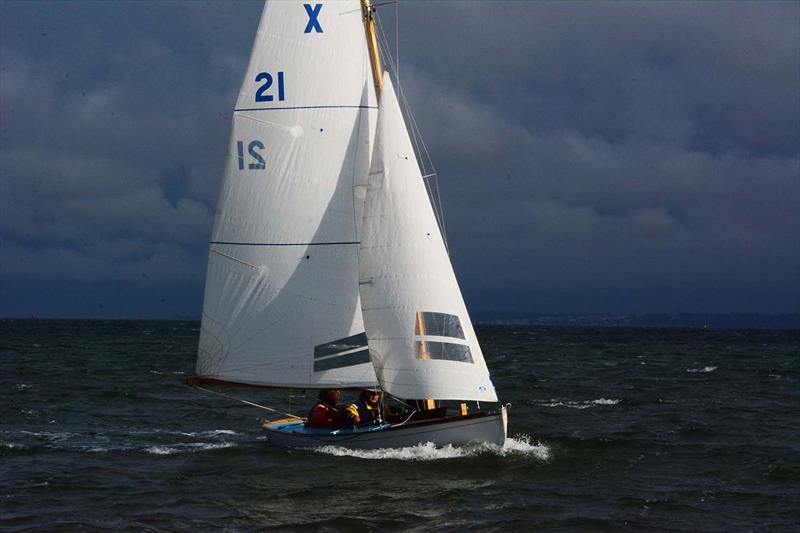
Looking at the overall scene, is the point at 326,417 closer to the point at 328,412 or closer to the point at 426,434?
the point at 328,412

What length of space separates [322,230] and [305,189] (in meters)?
1.06

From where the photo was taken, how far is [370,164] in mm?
22641

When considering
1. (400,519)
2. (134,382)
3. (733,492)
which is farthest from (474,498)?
(134,382)

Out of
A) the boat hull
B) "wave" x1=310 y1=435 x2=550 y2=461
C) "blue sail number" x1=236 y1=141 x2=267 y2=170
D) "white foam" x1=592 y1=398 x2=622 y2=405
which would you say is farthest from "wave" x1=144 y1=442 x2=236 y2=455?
"white foam" x1=592 y1=398 x2=622 y2=405

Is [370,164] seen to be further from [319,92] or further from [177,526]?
[177,526]

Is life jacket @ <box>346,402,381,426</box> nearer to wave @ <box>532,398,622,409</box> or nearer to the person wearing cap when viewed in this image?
the person wearing cap

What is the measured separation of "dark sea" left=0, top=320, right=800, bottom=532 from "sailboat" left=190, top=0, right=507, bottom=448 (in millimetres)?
1466

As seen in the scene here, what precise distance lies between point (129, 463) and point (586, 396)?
23553 millimetres

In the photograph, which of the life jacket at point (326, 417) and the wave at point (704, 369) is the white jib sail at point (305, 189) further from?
the wave at point (704, 369)

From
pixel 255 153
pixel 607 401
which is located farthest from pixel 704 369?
pixel 255 153

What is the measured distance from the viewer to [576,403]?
38.8 meters

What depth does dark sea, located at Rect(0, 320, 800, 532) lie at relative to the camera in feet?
59.7

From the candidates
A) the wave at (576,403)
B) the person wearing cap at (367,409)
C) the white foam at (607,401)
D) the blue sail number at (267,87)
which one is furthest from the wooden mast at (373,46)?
the white foam at (607,401)

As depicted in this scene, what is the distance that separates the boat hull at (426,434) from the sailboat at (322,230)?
0.06m
